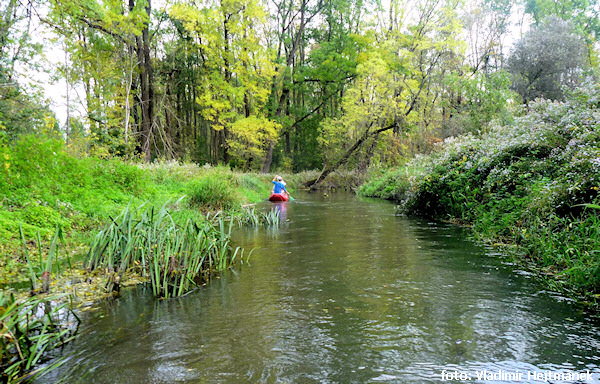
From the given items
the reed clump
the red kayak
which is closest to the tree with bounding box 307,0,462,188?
the red kayak

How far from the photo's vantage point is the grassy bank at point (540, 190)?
4531 mm

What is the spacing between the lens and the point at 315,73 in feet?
93.6

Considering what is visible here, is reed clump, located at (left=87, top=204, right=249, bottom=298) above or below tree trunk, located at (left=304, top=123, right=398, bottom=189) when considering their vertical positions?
below

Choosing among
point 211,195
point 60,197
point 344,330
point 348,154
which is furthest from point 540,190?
point 348,154

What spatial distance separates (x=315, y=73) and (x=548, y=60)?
16.1 m

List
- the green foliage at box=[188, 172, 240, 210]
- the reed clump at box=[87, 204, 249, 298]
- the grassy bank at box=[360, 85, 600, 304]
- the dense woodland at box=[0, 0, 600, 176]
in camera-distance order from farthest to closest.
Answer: the dense woodland at box=[0, 0, 600, 176], the green foliage at box=[188, 172, 240, 210], the grassy bank at box=[360, 85, 600, 304], the reed clump at box=[87, 204, 249, 298]

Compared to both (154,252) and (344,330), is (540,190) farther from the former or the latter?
(154,252)

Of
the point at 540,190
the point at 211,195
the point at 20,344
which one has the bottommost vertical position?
the point at 20,344

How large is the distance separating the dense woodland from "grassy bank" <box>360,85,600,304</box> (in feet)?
31.1

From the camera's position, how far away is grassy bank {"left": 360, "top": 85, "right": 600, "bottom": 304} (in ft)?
14.9

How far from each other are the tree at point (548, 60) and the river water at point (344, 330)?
24.5m

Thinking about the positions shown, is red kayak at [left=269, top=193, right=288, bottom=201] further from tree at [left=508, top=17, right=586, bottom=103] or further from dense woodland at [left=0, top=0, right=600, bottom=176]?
tree at [left=508, top=17, right=586, bottom=103]

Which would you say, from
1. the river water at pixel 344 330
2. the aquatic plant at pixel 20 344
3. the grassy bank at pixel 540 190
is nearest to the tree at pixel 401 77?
the grassy bank at pixel 540 190

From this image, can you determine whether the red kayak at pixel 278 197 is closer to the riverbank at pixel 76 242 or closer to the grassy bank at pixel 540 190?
the riverbank at pixel 76 242
